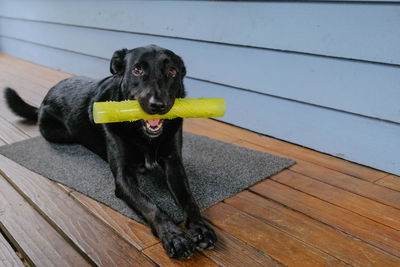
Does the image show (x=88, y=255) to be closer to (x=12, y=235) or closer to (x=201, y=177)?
(x=12, y=235)

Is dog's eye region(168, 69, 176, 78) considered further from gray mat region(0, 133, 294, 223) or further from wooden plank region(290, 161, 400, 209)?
wooden plank region(290, 161, 400, 209)

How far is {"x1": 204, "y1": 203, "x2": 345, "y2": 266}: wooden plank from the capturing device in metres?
1.34

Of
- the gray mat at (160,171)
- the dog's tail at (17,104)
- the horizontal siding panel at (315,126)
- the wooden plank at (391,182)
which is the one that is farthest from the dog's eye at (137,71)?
the dog's tail at (17,104)

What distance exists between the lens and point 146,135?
1793 mm

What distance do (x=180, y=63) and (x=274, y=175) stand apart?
84 centimetres

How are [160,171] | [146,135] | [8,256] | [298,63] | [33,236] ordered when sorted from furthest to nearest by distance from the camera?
[298,63], [160,171], [146,135], [33,236], [8,256]

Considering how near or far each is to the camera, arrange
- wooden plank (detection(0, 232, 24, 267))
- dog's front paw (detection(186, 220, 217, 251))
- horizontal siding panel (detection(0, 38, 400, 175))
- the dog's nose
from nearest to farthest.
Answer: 1. wooden plank (detection(0, 232, 24, 267))
2. dog's front paw (detection(186, 220, 217, 251))
3. the dog's nose
4. horizontal siding panel (detection(0, 38, 400, 175))

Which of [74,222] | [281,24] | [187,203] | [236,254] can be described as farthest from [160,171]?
[281,24]

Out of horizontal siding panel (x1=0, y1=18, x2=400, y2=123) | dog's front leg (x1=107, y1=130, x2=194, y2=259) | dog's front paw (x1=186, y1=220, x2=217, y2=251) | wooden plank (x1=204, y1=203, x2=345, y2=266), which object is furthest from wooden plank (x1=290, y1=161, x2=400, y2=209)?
dog's front leg (x1=107, y1=130, x2=194, y2=259)

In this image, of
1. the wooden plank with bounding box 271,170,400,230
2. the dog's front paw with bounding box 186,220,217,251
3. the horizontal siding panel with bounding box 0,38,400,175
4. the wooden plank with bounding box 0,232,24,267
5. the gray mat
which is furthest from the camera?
the horizontal siding panel with bounding box 0,38,400,175

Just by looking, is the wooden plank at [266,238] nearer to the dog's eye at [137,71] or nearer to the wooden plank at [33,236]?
the wooden plank at [33,236]

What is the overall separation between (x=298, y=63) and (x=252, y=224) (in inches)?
48.5

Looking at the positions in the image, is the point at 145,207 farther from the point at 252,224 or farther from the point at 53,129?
the point at 53,129

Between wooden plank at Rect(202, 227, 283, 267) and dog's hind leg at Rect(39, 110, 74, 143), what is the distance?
1466 mm
